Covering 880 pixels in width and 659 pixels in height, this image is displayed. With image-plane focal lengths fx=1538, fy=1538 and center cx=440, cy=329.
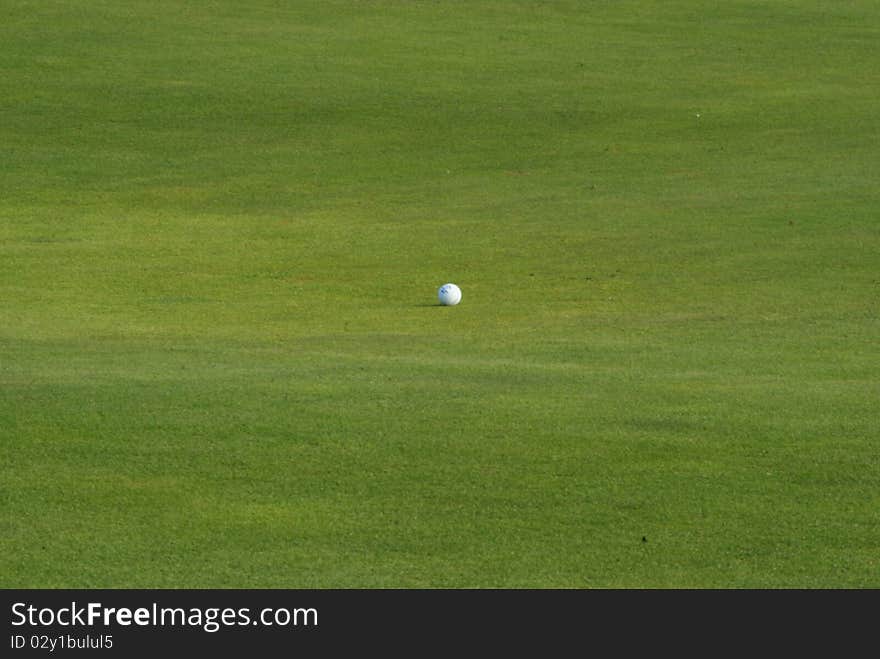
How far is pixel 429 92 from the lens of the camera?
37.2 m

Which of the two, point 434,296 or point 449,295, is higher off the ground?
point 434,296

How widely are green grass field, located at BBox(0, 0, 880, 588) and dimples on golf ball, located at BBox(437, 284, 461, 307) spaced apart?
14.3 inches

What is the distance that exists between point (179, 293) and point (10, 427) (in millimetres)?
8609

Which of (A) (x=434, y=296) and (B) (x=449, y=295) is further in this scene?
(A) (x=434, y=296)

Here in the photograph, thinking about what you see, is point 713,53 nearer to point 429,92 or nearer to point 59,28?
point 429,92

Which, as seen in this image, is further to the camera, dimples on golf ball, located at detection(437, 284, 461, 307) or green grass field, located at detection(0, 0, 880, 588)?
dimples on golf ball, located at detection(437, 284, 461, 307)

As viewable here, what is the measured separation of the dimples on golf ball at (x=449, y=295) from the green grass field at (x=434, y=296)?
1.19ft

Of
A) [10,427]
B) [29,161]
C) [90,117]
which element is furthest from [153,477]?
[90,117]

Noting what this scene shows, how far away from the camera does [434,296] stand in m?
19.1

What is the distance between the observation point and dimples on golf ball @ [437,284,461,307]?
60.0 ft

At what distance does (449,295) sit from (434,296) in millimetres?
878

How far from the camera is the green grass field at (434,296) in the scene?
870 centimetres

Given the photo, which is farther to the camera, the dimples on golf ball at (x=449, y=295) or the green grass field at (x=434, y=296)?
the dimples on golf ball at (x=449, y=295)

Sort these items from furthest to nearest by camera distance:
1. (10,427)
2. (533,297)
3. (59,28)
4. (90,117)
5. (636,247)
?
(59,28)
(90,117)
(636,247)
(533,297)
(10,427)
